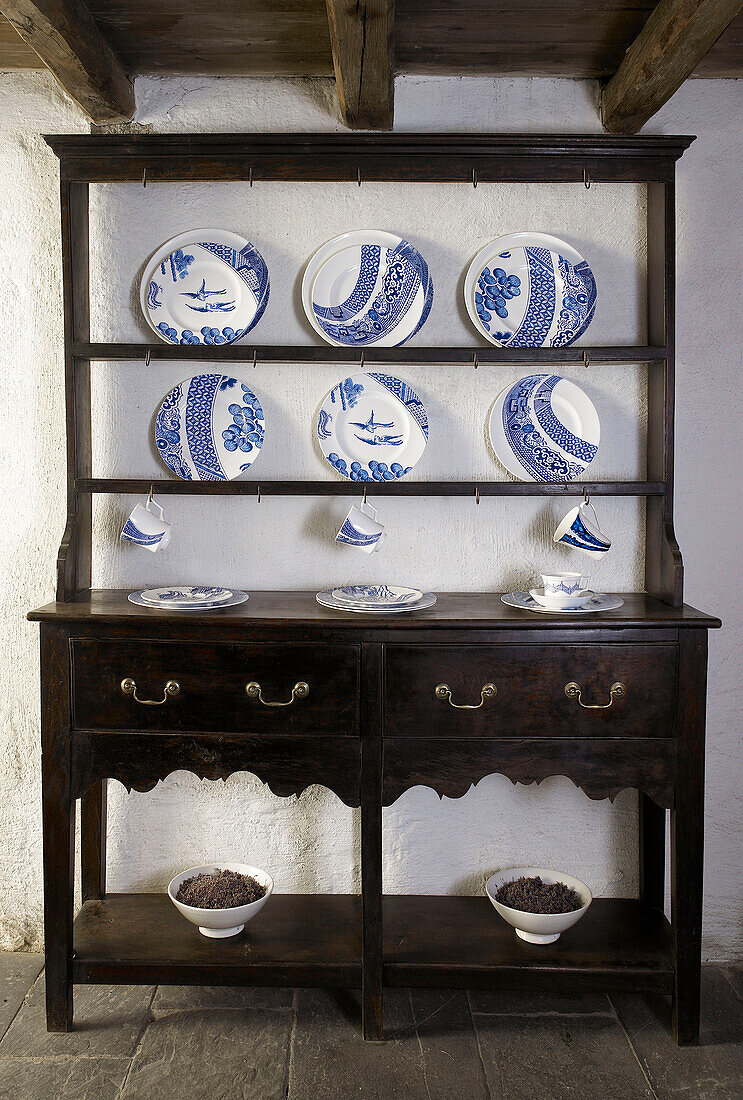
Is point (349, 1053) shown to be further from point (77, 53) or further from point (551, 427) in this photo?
point (77, 53)

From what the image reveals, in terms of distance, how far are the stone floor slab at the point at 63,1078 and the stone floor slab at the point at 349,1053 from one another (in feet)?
1.24

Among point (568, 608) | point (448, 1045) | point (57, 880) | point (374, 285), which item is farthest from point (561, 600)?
point (57, 880)

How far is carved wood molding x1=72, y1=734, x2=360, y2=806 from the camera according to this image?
5.74ft

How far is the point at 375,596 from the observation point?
6.25ft

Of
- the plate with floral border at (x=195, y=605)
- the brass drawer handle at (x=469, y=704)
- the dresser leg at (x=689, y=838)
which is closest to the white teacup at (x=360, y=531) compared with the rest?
Result: the plate with floral border at (x=195, y=605)

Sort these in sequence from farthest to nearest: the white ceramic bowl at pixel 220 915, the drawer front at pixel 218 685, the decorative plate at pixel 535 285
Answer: the decorative plate at pixel 535 285 < the white ceramic bowl at pixel 220 915 < the drawer front at pixel 218 685

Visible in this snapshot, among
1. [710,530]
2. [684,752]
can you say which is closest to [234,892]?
[684,752]

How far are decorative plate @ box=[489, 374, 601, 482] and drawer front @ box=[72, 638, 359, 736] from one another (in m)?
0.73

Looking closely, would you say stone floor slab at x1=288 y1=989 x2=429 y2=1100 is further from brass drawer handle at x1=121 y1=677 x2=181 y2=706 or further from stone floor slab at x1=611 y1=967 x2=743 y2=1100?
brass drawer handle at x1=121 y1=677 x2=181 y2=706

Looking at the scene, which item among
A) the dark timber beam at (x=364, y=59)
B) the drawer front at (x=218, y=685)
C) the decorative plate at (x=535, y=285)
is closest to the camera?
the dark timber beam at (x=364, y=59)

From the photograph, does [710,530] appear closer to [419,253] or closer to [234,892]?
[419,253]

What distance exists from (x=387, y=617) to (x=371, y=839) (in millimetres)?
501

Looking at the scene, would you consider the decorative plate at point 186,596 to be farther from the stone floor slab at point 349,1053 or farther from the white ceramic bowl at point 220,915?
the stone floor slab at point 349,1053

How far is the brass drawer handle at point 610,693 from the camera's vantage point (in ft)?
5.66
